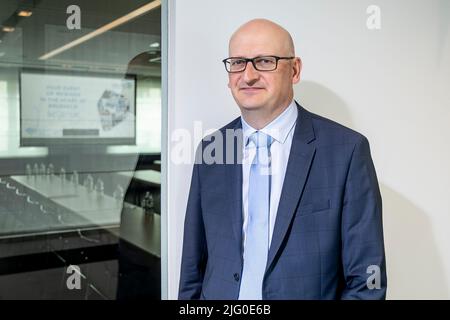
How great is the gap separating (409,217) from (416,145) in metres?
0.27

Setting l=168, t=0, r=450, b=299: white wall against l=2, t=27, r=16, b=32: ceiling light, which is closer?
l=2, t=27, r=16, b=32: ceiling light

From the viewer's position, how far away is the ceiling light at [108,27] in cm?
137

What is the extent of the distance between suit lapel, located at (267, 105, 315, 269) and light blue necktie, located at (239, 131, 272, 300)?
35mm

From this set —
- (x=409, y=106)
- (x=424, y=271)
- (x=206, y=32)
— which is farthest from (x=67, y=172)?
(x=424, y=271)

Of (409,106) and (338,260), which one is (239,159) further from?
(409,106)

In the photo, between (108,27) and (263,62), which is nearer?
(263,62)

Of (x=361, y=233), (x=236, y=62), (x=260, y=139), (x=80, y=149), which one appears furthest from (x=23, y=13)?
(x=361, y=233)

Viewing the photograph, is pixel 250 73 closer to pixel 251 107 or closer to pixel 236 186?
pixel 251 107

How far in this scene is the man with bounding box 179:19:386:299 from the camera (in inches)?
52.1

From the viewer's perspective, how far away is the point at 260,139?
4.67ft

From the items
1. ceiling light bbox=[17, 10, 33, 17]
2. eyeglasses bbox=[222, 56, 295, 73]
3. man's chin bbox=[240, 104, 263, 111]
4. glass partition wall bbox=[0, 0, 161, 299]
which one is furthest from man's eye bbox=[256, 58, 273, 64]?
ceiling light bbox=[17, 10, 33, 17]

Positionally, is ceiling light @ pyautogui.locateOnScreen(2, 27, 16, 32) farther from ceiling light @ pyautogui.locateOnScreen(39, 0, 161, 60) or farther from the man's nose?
the man's nose

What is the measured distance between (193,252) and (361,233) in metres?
0.47

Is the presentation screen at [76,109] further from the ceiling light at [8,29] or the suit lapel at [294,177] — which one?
the suit lapel at [294,177]
